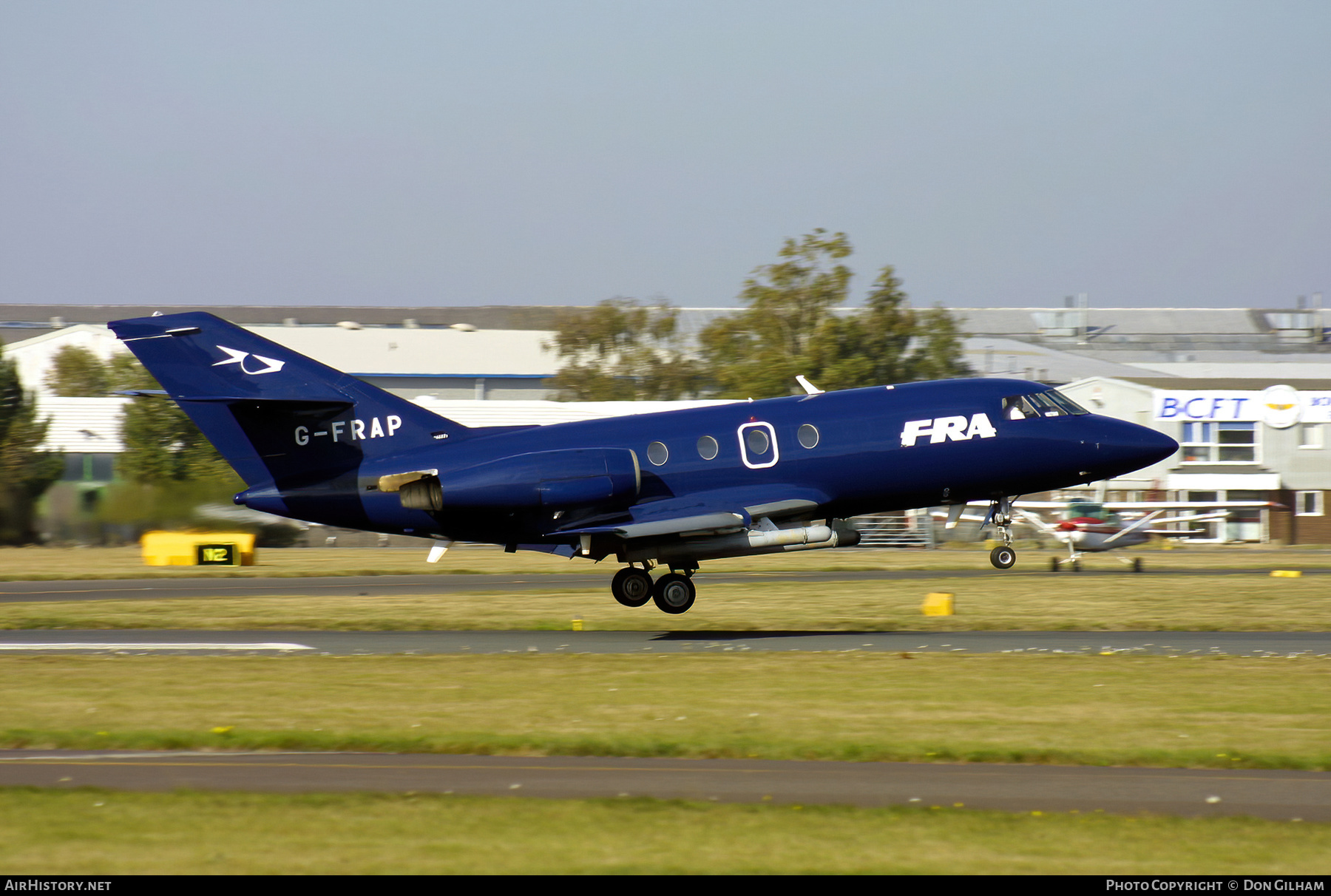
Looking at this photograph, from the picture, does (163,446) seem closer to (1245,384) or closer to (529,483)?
(529,483)

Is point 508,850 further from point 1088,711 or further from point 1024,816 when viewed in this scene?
point 1088,711

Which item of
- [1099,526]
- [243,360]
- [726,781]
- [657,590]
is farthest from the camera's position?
[1099,526]

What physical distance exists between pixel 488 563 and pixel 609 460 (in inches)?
1018

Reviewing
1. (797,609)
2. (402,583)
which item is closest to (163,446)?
(402,583)

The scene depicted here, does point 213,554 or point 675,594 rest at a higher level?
point 675,594

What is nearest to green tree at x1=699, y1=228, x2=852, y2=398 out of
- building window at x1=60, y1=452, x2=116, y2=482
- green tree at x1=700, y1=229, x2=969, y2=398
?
green tree at x1=700, y1=229, x2=969, y2=398

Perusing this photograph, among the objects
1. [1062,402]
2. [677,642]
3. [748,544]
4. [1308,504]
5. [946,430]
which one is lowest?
[677,642]

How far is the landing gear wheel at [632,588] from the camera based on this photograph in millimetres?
26578

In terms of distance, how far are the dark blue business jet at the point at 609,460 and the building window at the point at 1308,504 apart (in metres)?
46.3

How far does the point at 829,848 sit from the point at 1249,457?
62925 millimetres

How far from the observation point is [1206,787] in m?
12.5

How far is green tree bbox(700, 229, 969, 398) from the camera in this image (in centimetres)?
8794

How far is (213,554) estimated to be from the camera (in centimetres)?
4722

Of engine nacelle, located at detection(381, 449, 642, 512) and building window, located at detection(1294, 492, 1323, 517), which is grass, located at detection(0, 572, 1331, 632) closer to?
engine nacelle, located at detection(381, 449, 642, 512)
